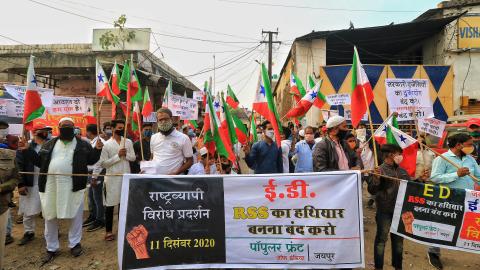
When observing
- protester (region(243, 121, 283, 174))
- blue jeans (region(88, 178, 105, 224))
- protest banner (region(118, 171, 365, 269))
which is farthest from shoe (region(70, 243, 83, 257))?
protester (region(243, 121, 283, 174))

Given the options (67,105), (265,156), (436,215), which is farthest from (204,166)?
(67,105)

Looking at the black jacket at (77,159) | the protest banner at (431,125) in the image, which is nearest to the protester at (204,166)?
the black jacket at (77,159)

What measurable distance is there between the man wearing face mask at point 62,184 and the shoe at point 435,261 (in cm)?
495

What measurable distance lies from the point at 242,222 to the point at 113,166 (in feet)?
9.55

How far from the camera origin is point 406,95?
5.95 m

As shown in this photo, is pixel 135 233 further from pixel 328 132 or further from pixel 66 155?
pixel 328 132

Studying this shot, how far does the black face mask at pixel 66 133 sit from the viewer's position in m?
4.70

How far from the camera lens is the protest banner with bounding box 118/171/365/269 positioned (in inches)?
137

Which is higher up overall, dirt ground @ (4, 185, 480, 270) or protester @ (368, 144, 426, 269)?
protester @ (368, 144, 426, 269)

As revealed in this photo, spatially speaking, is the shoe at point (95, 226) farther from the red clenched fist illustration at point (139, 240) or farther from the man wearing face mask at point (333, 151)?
the man wearing face mask at point (333, 151)

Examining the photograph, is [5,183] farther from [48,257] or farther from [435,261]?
[435,261]

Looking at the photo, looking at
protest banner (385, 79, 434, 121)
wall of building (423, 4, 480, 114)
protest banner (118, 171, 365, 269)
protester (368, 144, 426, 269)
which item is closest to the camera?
protest banner (118, 171, 365, 269)

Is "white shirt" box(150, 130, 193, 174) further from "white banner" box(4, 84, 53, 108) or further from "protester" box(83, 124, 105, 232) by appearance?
"white banner" box(4, 84, 53, 108)

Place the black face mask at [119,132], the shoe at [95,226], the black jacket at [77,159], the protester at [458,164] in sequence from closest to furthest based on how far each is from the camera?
the protester at [458,164], the black jacket at [77,159], the black face mask at [119,132], the shoe at [95,226]
